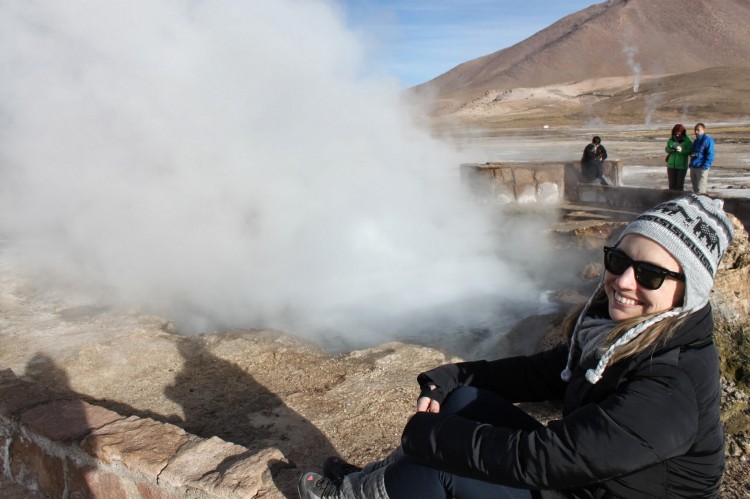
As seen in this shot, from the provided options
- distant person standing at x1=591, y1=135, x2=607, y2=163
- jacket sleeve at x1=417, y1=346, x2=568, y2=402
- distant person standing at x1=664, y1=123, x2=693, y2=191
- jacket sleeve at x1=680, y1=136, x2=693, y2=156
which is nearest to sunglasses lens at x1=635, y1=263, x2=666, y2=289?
jacket sleeve at x1=417, y1=346, x2=568, y2=402

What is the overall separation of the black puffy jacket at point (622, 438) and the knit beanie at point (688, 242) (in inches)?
1.3

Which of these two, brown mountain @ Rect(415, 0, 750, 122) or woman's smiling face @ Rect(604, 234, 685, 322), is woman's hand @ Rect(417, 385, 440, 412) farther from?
brown mountain @ Rect(415, 0, 750, 122)

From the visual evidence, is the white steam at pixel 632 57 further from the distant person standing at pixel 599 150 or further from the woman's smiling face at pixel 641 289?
the woman's smiling face at pixel 641 289

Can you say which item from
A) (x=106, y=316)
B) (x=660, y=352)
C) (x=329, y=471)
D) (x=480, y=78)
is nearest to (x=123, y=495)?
(x=329, y=471)

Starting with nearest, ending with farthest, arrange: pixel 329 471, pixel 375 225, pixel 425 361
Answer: pixel 329 471, pixel 425 361, pixel 375 225

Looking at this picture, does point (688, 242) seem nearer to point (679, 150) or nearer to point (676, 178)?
point (679, 150)

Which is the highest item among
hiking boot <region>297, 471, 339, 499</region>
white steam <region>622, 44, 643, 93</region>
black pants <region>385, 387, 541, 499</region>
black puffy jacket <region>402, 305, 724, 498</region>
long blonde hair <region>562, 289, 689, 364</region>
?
white steam <region>622, 44, 643, 93</region>

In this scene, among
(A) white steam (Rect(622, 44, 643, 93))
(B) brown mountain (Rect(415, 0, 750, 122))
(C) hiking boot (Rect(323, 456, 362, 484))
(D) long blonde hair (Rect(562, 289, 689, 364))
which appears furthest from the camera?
(A) white steam (Rect(622, 44, 643, 93))

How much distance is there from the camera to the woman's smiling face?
4.01ft

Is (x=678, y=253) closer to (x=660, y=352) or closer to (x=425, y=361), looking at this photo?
(x=660, y=352)

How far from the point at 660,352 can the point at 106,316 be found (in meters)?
3.62

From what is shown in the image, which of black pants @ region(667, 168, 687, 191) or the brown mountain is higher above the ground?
the brown mountain

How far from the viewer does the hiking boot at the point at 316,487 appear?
153 centimetres

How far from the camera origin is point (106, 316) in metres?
3.96
